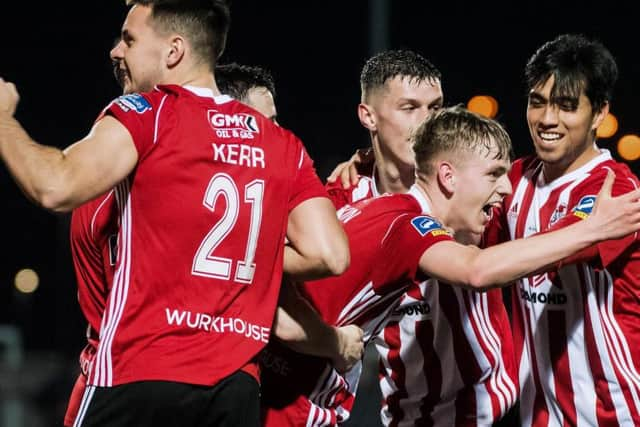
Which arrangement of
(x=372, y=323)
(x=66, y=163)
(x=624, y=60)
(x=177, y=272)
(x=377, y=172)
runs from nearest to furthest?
1. (x=66, y=163)
2. (x=177, y=272)
3. (x=372, y=323)
4. (x=377, y=172)
5. (x=624, y=60)

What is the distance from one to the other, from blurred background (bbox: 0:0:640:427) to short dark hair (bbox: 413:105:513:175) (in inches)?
188

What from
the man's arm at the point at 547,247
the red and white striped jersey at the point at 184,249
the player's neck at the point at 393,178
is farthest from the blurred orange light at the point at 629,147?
the red and white striped jersey at the point at 184,249

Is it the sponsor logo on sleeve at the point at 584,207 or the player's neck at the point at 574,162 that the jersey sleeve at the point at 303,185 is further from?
the player's neck at the point at 574,162

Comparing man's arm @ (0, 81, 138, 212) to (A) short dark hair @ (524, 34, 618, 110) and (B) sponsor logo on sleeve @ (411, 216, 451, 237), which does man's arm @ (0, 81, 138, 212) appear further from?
(A) short dark hair @ (524, 34, 618, 110)

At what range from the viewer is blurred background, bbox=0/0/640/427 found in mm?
10305

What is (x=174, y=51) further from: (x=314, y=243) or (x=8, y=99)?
(x=314, y=243)

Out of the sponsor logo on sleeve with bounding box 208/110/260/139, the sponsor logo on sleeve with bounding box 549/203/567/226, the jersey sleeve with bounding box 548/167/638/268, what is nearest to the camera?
the sponsor logo on sleeve with bounding box 208/110/260/139

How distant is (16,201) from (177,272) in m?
9.31

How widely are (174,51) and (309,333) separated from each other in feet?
3.40

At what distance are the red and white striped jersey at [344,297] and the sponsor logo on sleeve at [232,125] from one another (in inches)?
34.4

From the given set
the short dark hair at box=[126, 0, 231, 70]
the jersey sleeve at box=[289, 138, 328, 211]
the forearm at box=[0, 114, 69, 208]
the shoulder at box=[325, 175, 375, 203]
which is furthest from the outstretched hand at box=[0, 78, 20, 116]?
the shoulder at box=[325, 175, 375, 203]

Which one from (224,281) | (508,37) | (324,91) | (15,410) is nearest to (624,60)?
(508,37)

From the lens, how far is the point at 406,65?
6.00m

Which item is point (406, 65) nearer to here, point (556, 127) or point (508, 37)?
point (556, 127)
